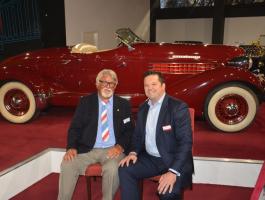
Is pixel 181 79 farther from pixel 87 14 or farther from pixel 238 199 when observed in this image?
pixel 87 14

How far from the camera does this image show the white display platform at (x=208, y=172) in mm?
2744

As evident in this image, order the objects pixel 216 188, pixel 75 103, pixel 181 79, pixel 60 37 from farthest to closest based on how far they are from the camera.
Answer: pixel 60 37 → pixel 75 103 → pixel 181 79 → pixel 216 188

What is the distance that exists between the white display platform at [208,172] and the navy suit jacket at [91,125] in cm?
61

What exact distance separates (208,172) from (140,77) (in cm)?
162

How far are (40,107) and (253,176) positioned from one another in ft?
8.89

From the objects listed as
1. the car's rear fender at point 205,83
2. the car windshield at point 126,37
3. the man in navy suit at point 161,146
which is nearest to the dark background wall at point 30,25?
the car windshield at point 126,37

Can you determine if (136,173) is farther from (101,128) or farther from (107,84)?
(107,84)

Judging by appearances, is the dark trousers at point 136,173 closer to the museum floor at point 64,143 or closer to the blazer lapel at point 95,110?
the blazer lapel at point 95,110

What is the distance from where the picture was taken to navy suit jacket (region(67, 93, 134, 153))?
2.50 meters

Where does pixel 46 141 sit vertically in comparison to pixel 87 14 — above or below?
below

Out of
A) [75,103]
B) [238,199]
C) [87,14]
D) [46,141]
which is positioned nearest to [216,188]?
[238,199]

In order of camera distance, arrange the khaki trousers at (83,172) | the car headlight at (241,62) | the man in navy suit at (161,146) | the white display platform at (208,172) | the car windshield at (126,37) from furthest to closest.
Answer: the car windshield at (126,37)
the car headlight at (241,62)
the white display platform at (208,172)
the khaki trousers at (83,172)
the man in navy suit at (161,146)

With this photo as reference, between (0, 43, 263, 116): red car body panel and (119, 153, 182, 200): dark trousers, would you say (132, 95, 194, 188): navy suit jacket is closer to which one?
(119, 153, 182, 200): dark trousers

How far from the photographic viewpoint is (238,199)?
266 centimetres
